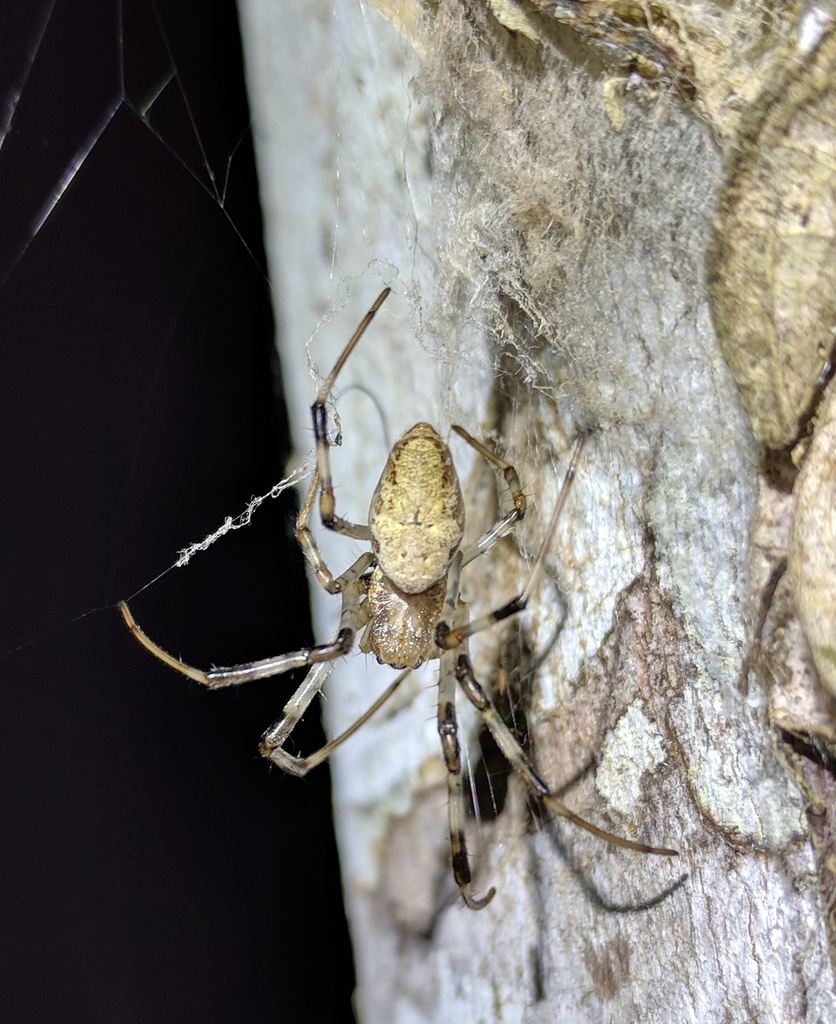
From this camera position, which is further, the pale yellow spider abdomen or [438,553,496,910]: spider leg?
[438,553,496,910]: spider leg

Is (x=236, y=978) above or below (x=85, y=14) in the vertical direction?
below

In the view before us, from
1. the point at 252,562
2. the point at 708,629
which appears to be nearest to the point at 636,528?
the point at 708,629

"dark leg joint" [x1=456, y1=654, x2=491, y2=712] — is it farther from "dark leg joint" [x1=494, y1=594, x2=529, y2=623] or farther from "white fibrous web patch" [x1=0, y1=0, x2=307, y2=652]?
"white fibrous web patch" [x1=0, y1=0, x2=307, y2=652]

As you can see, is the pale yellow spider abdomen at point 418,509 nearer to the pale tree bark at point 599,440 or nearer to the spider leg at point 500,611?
the spider leg at point 500,611

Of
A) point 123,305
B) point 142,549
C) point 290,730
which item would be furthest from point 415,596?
point 123,305

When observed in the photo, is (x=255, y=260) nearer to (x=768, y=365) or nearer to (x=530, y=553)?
(x=530, y=553)

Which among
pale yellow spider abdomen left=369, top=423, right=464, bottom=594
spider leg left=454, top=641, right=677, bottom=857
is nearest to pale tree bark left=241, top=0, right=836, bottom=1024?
spider leg left=454, top=641, right=677, bottom=857

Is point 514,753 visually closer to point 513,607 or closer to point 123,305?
point 513,607
